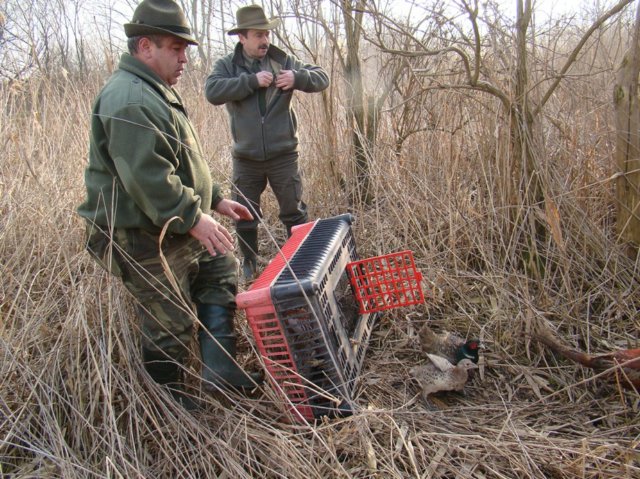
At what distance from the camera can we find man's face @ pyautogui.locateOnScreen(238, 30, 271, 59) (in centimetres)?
311

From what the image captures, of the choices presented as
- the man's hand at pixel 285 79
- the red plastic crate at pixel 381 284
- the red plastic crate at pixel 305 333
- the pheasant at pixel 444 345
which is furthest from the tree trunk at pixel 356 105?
the red plastic crate at pixel 305 333

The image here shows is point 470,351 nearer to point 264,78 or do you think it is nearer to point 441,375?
point 441,375

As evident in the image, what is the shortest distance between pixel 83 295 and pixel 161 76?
3.26 ft

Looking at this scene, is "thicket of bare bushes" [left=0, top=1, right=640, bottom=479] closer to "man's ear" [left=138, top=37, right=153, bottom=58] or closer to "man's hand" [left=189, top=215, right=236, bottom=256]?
"man's hand" [left=189, top=215, right=236, bottom=256]

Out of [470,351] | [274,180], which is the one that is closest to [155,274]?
[470,351]

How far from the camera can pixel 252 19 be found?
3.03 meters

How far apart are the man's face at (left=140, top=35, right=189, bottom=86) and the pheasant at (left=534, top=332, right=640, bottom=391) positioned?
190 cm

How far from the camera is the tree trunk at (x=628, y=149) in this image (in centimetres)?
227

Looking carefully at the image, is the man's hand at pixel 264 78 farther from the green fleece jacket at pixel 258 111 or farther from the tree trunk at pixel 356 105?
the tree trunk at pixel 356 105

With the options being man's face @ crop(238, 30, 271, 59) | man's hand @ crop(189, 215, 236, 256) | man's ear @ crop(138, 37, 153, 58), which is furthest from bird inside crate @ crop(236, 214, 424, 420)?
man's face @ crop(238, 30, 271, 59)

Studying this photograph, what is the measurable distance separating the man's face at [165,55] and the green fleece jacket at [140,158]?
0.17 ft

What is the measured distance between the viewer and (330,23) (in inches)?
137

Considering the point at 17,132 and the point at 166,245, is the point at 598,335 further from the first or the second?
the point at 17,132

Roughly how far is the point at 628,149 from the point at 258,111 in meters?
2.06
